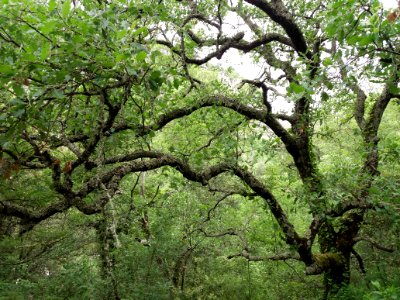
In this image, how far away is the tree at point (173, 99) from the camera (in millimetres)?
2275

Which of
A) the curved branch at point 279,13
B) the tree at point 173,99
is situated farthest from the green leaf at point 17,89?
the curved branch at point 279,13

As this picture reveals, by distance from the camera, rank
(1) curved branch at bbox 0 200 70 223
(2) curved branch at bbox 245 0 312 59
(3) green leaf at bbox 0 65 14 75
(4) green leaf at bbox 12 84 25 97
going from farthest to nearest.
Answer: (2) curved branch at bbox 245 0 312 59 → (1) curved branch at bbox 0 200 70 223 → (4) green leaf at bbox 12 84 25 97 → (3) green leaf at bbox 0 65 14 75

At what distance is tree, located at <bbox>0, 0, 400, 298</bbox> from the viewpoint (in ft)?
7.47

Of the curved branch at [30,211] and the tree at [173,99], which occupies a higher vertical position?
the tree at [173,99]

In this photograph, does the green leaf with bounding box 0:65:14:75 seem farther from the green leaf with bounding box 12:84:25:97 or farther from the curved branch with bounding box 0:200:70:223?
the curved branch with bounding box 0:200:70:223

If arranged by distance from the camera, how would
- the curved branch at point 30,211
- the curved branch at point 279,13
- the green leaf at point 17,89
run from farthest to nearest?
1. the curved branch at point 279,13
2. the curved branch at point 30,211
3. the green leaf at point 17,89

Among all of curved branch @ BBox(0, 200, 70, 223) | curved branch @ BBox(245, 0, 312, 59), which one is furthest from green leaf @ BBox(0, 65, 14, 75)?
curved branch @ BBox(245, 0, 312, 59)

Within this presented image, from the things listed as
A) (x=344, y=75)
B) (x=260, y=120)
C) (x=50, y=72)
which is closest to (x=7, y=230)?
(x=260, y=120)

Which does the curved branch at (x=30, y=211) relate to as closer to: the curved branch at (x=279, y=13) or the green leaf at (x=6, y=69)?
the green leaf at (x=6, y=69)

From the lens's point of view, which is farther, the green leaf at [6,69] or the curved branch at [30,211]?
the curved branch at [30,211]

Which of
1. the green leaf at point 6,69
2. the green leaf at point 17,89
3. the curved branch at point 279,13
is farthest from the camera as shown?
the curved branch at point 279,13

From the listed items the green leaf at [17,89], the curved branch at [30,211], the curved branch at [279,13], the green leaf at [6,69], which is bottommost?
the curved branch at [30,211]

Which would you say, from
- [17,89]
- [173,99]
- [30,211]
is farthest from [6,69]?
[173,99]

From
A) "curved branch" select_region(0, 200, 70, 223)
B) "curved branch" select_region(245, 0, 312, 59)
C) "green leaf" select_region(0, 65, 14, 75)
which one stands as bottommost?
"curved branch" select_region(0, 200, 70, 223)
